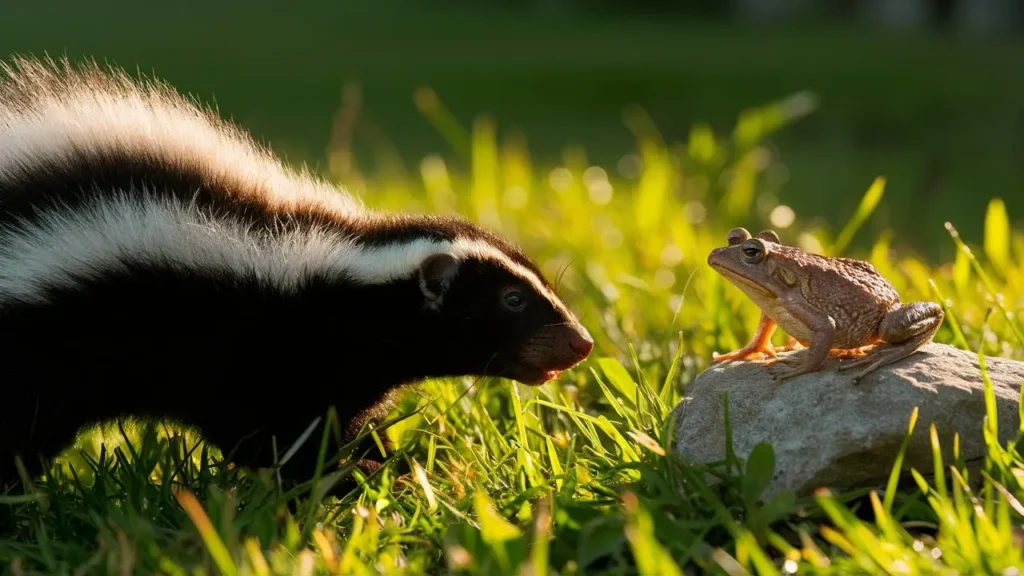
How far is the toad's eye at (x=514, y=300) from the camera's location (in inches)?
160

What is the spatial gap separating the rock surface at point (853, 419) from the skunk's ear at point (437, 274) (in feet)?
3.16

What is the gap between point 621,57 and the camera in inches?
714

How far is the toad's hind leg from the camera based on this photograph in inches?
130

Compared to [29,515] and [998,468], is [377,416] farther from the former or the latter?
[998,468]

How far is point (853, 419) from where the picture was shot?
3146 mm

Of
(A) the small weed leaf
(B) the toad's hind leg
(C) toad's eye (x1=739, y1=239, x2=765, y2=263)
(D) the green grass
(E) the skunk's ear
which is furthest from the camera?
(E) the skunk's ear

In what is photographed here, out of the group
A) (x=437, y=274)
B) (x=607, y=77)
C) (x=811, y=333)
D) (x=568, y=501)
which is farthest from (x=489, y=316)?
(x=607, y=77)

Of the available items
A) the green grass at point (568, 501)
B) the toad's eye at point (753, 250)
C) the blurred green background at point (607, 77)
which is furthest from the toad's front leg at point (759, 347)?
the blurred green background at point (607, 77)

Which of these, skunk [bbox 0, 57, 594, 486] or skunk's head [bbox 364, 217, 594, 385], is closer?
skunk [bbox 0, 57, 594, 486]

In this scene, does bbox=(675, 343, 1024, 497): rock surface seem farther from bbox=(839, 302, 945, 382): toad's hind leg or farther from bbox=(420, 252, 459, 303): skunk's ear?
bbox=(420, 252, 459, 303): skunk's ear

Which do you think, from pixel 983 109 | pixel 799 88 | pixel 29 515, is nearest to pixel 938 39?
pixel 799 88

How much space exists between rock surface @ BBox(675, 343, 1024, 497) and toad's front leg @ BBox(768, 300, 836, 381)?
0.09 ft

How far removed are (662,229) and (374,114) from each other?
753cm

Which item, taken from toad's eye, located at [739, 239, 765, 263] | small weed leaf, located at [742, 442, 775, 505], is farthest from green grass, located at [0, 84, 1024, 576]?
toad's eye, located at [739, 239, 765, 263]
